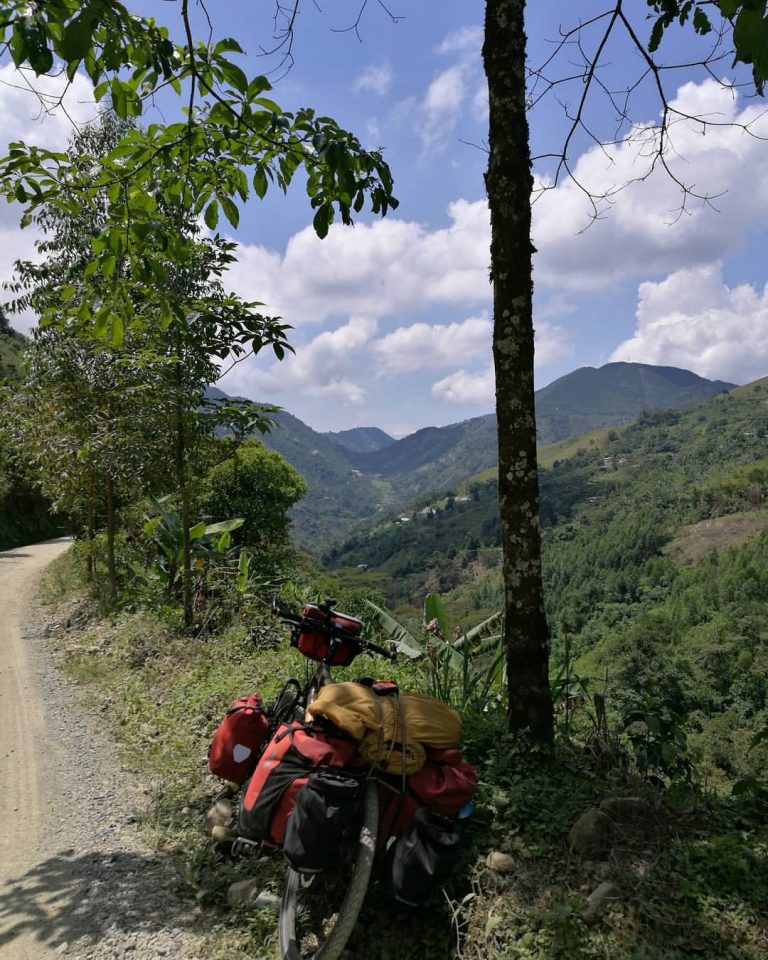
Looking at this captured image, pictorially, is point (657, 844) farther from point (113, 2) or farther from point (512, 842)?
point (113, 2)

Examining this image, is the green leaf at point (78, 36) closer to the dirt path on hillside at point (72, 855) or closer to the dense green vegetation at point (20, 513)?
the dirt path on hillside at point (72, 855)

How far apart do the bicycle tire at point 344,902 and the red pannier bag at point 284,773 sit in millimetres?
195

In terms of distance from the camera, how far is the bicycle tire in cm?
255

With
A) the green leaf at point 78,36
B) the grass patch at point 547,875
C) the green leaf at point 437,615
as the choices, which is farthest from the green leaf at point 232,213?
the green leaf at point 437,615

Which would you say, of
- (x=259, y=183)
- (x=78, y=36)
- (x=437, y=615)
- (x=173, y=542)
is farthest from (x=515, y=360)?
(x=173, y=542)

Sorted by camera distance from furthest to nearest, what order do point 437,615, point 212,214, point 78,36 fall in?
point 437,615
point 212,214
point 78,36

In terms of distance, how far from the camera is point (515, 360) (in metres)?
3.66

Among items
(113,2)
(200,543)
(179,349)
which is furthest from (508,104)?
(200,543)

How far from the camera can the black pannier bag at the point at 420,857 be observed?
2.70 m

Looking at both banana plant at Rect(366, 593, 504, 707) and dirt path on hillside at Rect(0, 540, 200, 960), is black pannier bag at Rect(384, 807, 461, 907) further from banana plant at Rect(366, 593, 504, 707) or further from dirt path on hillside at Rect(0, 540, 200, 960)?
banana plant at Rect(366, 593, 504, 707)

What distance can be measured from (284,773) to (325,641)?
2.65 feet

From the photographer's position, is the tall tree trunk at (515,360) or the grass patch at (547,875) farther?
the tall tree trunk at (515,360)

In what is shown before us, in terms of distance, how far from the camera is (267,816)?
2.88m

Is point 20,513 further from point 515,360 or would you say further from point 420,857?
point 420,857
